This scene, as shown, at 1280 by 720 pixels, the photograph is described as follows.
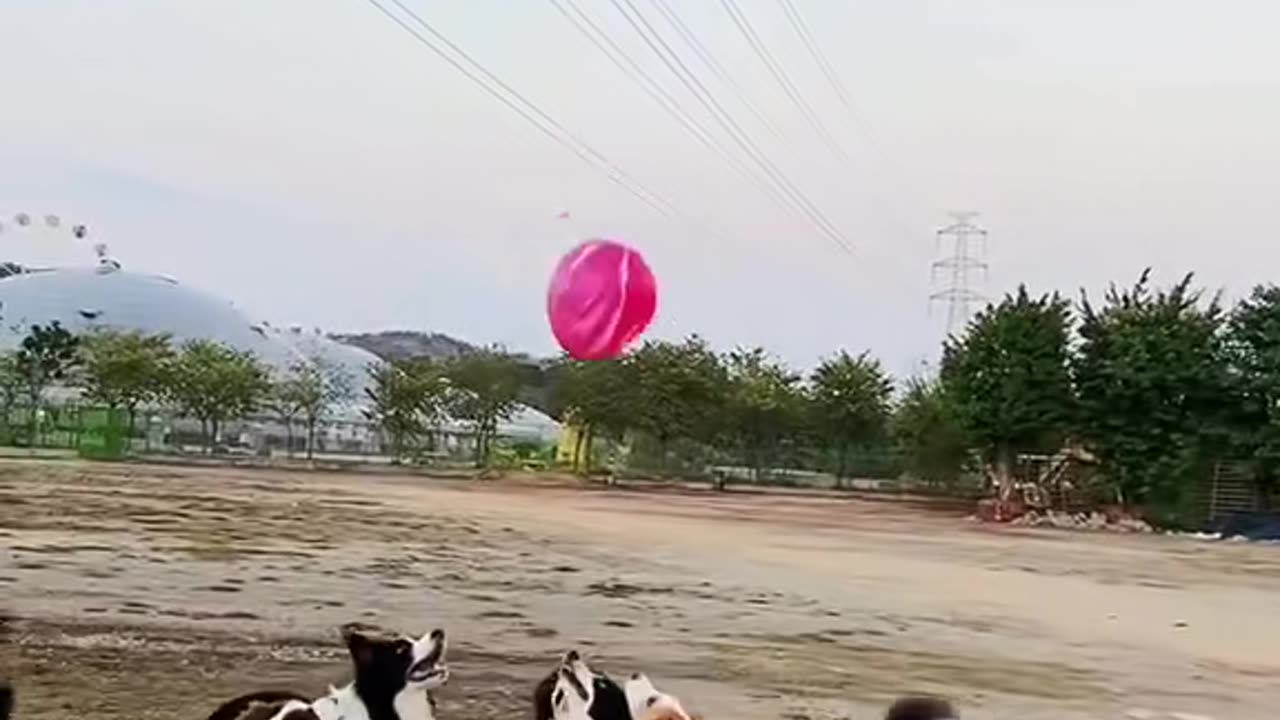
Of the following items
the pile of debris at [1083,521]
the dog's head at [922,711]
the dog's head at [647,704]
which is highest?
the dog's head at [922,711]

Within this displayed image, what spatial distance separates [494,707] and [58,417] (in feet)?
85.2

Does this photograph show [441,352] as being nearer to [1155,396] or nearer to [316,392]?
[316,392]

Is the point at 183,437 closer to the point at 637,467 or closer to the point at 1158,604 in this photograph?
the point at 637,467

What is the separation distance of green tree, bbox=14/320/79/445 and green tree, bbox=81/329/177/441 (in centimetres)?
46

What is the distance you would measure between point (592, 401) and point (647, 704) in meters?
25.9

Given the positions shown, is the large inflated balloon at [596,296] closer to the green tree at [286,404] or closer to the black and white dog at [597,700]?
the black and white dog at [597,700]

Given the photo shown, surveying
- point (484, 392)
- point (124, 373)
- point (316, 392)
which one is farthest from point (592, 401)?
point (124, 373)

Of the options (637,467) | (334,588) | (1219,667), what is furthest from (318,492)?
(1219,667)

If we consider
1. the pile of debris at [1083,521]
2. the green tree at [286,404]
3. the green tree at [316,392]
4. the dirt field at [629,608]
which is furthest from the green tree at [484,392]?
the dirt field at [629,608]

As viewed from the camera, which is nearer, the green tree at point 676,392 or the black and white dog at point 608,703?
the black and white dog at point 608,703

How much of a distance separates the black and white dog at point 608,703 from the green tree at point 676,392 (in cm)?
2588

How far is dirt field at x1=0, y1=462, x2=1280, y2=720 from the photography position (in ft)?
26.1

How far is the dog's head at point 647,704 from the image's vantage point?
3.32 m

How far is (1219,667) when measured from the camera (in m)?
9.66
